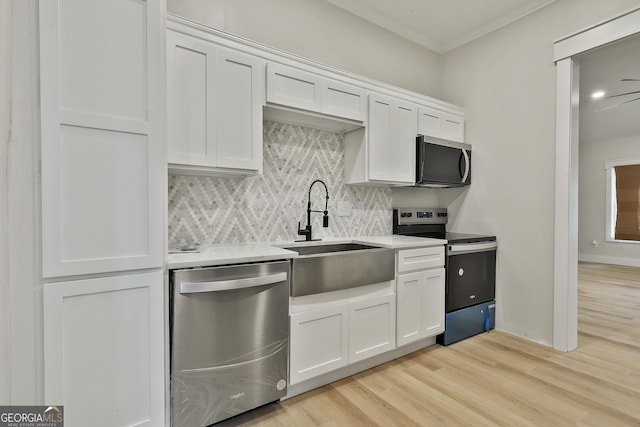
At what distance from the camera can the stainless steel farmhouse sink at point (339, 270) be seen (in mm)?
1852

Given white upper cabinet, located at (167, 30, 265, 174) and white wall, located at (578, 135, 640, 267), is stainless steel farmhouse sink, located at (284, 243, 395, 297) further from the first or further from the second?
white wall, located at (578, 135, 640, 267)

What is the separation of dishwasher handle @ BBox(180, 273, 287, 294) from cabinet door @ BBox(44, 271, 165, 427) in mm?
116

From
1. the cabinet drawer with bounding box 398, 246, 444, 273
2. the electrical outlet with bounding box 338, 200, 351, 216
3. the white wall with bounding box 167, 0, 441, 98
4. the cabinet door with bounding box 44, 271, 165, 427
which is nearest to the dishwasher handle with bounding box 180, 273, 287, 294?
the cabinet door with bounding box 44, 271, 165, 427

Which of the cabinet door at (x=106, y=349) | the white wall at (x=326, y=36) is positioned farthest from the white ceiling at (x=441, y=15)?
the cabinet door at (x=106, y=349)

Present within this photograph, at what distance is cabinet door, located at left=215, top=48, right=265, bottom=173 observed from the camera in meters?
1.90

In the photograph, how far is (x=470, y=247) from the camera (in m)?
2.82

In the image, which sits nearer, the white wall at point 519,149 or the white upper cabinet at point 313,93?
the white upper cabinet at point 313,93

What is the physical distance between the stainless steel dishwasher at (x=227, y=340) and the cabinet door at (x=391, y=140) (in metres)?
1.35

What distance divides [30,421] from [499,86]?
3.99 m

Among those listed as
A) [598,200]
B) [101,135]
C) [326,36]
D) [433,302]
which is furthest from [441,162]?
[598,200]

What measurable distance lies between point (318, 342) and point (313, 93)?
173 centimetres

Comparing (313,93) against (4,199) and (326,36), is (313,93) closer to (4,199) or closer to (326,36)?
(326,36)

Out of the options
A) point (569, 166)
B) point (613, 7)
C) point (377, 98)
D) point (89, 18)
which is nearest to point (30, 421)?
point (89, 18)

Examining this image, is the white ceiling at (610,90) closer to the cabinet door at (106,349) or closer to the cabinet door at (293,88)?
the cabinet door at (293,88)
